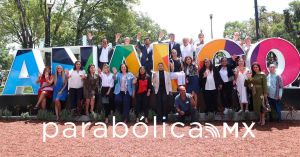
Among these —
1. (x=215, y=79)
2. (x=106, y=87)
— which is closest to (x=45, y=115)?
(x=106, y=87)

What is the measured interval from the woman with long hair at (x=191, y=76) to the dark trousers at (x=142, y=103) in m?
1.22

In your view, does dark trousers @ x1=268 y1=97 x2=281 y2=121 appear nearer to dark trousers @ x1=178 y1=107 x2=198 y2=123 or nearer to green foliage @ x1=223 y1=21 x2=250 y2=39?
dark trousers @ x1=178 y1=107 x2=198 y2=123

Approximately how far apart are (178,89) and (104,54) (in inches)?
118

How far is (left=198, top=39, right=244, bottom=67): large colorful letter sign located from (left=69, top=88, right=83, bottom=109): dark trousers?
12.3 ft

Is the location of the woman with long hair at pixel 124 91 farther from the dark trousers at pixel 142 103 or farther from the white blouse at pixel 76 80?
the white blouse at pixel 76 80

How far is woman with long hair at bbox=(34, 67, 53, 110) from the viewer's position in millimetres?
11650

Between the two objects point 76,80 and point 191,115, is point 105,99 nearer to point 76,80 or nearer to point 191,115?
point 76,80

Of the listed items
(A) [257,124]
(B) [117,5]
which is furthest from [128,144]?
(B) [117,5]

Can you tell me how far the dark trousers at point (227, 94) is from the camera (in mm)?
10859

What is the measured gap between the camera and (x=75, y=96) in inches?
452

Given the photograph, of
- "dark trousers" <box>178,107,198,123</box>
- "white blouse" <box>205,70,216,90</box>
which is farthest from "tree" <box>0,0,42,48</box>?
"dark trousers" <box>178,107,198,123</box>

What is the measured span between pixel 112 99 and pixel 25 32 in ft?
49.6

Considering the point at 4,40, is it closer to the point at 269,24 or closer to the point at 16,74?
the point at 16,74

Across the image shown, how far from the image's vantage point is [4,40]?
125 feet
